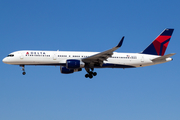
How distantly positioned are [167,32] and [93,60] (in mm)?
15101

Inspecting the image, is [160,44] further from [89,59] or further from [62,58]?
[62,58]

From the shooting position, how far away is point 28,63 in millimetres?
46438

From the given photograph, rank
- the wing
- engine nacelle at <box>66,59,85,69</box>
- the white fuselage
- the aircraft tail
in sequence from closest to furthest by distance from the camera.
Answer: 1. the wing
2. engine nacelle at <box>66,59,85,69</box>
3. the white fuselage
4. the aircraft tail

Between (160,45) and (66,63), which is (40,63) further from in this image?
(160,45)

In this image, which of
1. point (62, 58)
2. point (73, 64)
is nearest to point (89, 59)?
point (73, 64)

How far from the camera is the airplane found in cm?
4625

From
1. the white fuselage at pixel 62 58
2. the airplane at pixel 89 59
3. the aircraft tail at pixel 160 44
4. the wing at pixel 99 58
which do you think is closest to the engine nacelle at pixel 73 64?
the airplane at pixel 89 59

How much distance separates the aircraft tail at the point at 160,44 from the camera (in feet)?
171

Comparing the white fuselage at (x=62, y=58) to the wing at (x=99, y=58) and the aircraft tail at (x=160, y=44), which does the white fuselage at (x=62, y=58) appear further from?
the aircraft tail at (x=160, y=44)

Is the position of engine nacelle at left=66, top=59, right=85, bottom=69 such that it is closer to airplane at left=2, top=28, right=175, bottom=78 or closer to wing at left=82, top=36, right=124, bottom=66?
airplane at left=2, top=28, right=175, bottom=78

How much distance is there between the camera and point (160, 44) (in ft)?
174

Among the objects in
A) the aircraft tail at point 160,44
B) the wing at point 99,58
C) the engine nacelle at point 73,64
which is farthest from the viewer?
the aircraft tail at point 160,44

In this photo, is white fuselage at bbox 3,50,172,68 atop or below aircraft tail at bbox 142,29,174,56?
below

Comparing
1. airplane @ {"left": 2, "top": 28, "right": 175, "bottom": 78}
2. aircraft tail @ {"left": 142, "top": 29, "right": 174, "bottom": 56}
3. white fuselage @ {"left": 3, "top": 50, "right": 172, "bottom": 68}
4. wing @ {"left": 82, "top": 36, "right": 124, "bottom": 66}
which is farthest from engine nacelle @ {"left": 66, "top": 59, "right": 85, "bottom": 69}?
aircraft tail @ {"left": 142, "top": 29, "right": 174, "bottom": 56}
